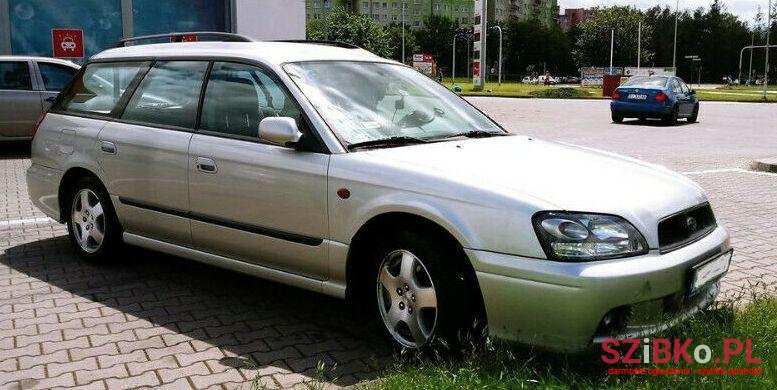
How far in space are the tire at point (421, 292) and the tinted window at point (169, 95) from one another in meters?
1.82

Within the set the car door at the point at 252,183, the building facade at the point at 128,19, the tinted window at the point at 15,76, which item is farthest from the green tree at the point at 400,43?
the car door at the point at 252,183

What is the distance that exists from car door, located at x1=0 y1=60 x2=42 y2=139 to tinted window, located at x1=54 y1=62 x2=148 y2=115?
7.96m

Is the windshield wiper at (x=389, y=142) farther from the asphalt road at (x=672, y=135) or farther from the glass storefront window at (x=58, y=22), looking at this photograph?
the glass storefront window at (x=58, y=22)

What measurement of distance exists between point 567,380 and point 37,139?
4.75 meters

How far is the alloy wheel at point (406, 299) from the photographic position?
3.77 metres

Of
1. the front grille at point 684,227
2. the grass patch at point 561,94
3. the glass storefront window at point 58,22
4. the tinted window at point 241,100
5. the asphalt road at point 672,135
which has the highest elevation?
the glass storefront window at point 58,22

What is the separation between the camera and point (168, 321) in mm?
4621

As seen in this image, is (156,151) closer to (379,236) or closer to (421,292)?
(379,236)

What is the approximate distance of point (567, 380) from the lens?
330 cm

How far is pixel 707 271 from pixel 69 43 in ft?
55.1

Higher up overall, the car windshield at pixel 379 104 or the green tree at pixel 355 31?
the green tree at pixel 355 31

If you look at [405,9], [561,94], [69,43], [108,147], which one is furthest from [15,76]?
[405,9]

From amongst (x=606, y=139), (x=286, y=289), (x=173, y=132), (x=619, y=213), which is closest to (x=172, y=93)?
(x=173, y=132)

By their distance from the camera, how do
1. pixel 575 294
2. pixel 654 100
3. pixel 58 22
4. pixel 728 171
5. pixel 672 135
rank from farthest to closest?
pixel 654 100 → pixel 58 22 → pixel 672 135 → pixel 728 171 → pixel 575 294
